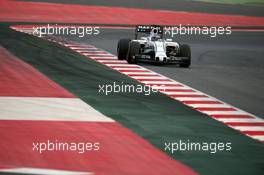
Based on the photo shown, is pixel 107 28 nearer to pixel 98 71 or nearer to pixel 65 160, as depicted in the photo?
pixel 98 71

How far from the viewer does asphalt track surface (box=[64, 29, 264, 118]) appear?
74.3ft

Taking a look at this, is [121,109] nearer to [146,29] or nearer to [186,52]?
[186,52]

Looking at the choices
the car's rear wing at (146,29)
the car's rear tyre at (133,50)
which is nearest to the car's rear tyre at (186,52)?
the car's rear wing at (146,29)

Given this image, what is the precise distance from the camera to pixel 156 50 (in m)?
28.0

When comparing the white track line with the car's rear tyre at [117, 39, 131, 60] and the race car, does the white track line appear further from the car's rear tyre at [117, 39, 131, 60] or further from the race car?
the car's rear tyre at [117, 39, 131, 60]

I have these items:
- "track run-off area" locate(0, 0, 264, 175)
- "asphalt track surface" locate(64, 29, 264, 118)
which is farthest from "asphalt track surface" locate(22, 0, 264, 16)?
"track run-off area" locate(0, 0, 264, 175)

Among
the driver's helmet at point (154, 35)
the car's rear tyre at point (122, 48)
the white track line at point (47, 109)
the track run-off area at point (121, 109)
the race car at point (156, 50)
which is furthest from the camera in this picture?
the car's rear tyre at point (122, 48)

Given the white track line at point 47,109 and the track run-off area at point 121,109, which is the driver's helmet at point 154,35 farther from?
the white track line at point 47,109

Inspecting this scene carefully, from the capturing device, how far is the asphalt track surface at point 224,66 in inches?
891

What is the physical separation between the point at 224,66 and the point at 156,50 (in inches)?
113

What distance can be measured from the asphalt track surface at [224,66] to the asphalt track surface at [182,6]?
12.3 m

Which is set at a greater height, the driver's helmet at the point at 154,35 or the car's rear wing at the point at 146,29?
the car's rear wing at the point at 146,29

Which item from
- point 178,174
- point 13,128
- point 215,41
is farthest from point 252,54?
point 178,174

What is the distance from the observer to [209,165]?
14.2 m
